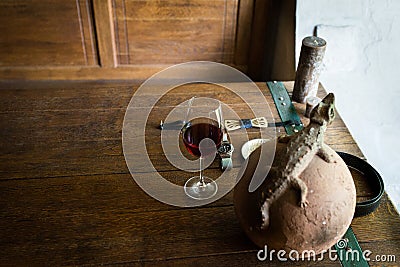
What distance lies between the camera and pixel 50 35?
223cm

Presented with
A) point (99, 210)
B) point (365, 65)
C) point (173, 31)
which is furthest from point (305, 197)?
point (173, 31)

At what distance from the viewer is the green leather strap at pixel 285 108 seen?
1240 mm

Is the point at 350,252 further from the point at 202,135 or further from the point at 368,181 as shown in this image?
the point at 202,135

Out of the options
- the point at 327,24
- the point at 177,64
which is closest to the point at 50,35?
the point at 177,64

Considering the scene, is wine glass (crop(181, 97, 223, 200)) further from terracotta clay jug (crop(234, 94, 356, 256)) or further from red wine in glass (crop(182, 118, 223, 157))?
terracotta clay jug (crop(234, 94, 356, 256))

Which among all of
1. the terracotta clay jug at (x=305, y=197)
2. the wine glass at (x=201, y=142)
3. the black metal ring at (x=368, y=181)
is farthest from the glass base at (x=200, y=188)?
the black metal ring at (x=368, y=181)

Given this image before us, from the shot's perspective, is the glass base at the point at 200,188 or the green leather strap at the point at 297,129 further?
the glass base at the point at 200,188

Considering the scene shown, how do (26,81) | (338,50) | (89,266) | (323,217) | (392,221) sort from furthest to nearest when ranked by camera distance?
(26,81)
(338,50)
(392,221)
(89,266)
(323,217)

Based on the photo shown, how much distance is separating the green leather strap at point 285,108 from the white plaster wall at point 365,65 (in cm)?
63

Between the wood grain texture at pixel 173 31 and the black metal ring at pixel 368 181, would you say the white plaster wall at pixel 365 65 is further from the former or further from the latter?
the black metal ring at pixel 368 181

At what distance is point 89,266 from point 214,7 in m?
1.65

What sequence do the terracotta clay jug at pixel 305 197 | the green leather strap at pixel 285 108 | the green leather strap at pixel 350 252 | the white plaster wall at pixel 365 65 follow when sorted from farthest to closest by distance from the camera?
the white plaster wall at pixel 365 65 → the green leather strap at pixel 285 108 → the green leather strap at pixel 350 252 → the terracotta clay jug at pixel 305 197

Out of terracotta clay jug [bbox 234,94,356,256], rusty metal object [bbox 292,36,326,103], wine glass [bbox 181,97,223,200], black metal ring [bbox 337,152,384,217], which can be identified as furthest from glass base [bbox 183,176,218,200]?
rusty metal object [bbox 292,36,326,103]

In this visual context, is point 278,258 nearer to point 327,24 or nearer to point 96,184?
point 96,184
